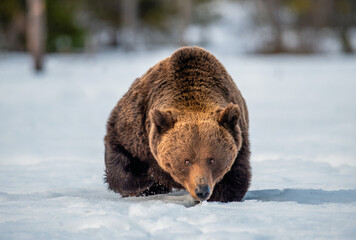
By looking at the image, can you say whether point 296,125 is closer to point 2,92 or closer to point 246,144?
point 246,144

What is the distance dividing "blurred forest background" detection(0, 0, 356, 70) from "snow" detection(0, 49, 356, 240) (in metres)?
10.6

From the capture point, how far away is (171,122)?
3883 millimetres

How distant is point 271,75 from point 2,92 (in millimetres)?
11304

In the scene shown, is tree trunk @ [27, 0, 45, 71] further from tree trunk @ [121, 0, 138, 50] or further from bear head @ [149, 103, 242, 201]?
tree trunk @ [121, 0, 138, 50]

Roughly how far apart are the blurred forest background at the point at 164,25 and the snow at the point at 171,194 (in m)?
10.6

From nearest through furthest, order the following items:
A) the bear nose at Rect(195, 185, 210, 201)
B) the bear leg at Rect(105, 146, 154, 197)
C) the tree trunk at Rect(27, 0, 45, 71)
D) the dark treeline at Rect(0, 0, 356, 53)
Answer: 1. the bear nose at Rect(195, 185, 210, 201)
2. the bear leg at Rect(105, 146, 154, 197)
3. the tree trunk at Rect(27, 0, 45, 71)
4. the dark treeline at Rect(0, 0, 356, 53)

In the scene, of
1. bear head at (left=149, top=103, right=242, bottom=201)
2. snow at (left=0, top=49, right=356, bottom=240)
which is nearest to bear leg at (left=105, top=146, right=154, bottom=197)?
snow at (left=0, top=49, right=356, bottom=240)

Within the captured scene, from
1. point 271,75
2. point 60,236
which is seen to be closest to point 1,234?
point 60,236

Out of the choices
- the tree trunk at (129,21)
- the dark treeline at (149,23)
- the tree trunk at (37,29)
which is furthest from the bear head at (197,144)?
the tree trunk at (129,21)

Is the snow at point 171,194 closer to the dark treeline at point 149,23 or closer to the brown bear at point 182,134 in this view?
the brown bear at point 182,134

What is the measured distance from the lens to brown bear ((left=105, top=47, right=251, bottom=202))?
377 cm

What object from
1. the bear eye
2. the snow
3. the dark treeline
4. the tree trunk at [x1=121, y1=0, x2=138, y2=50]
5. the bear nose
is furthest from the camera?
the tree trunk at [x1=121, y1=0, x2=138, y2=50]

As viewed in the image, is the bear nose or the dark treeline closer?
the bear nose

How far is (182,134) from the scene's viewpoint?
379 centimetres
